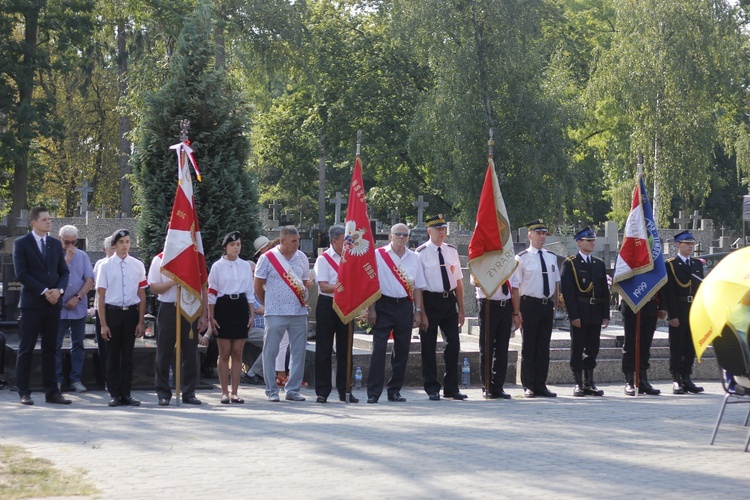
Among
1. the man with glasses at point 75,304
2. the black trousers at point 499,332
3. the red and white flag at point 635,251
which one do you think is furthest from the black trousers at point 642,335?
the man with glasses at point 75,304

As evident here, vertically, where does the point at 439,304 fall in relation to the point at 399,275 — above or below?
below

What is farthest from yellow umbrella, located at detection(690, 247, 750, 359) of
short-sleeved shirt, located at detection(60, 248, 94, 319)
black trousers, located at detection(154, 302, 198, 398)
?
short-sleeved shirt, located at detection(60, 248, 94, 319)

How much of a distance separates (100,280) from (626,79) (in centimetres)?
3526

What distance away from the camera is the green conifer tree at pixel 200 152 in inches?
630

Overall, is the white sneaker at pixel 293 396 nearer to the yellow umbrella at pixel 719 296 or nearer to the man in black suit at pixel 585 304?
the man in black suit at pixel 585 304

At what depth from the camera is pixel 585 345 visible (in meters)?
13.8

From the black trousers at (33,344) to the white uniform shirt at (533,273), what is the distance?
534 centimetres

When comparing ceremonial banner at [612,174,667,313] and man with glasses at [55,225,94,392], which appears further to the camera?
ceremonial banner at [612,174,667,313]

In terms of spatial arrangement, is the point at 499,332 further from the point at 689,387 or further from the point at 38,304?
the point at 38,304

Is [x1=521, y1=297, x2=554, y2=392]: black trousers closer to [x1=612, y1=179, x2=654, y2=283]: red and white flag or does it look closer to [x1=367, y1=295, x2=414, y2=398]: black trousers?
[x1=612, y1=179, x2=654, y2=283]: red and white flag

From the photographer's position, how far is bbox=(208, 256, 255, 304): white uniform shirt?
1255 centimetres

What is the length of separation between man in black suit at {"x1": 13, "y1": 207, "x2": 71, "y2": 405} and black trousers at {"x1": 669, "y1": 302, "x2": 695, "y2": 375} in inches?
288

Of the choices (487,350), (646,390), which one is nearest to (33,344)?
(487,350)

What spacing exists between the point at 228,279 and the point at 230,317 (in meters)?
0.42
